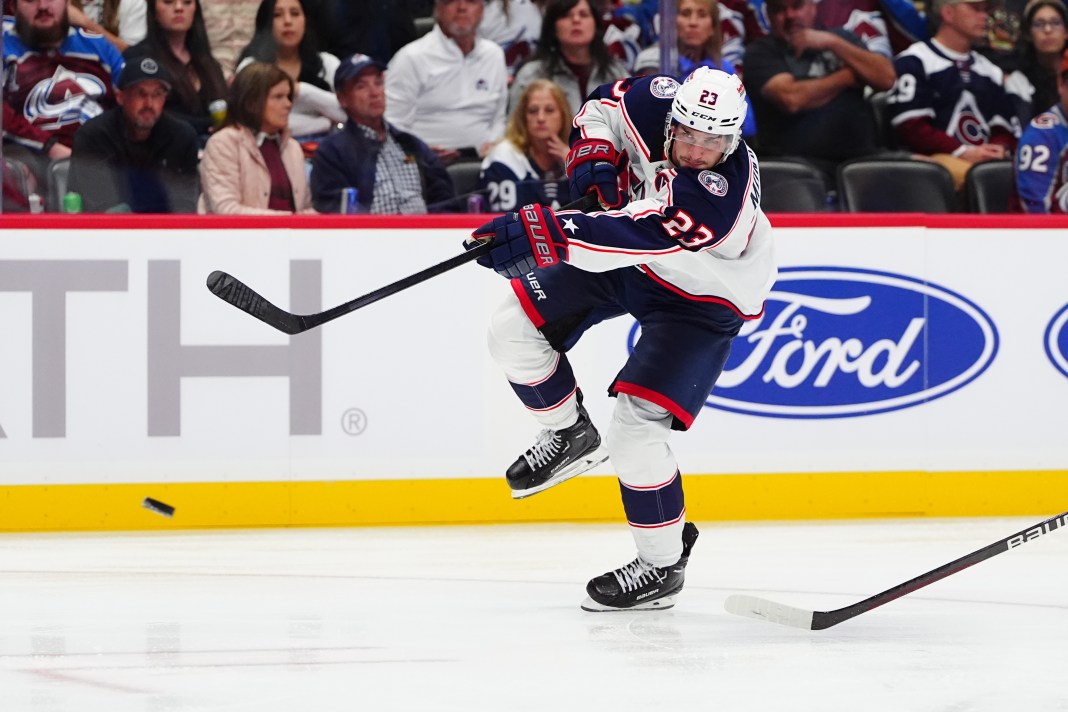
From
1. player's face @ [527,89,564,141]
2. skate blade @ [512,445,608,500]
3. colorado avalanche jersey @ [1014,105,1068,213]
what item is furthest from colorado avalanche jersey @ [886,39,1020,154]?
skate blade @ [512,445,608,500]

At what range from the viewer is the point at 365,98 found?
5434mm

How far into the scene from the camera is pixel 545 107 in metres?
5.50

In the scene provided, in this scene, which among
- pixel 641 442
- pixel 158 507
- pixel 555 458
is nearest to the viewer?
pixel 641 442

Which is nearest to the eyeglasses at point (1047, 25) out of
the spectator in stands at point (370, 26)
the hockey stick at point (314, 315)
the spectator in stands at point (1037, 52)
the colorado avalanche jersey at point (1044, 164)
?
the spectator in stands at point (1037, 52)

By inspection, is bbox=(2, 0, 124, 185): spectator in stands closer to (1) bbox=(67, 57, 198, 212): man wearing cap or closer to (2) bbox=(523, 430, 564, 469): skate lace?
(1) bbox=(67, 57, 198, 212): man wearing cap

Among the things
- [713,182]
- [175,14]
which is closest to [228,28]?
[175,14]

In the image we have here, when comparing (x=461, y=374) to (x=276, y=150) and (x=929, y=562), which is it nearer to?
(x=276, y=150)

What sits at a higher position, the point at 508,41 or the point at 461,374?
the point at 508,41

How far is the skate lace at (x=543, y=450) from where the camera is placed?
3951mm

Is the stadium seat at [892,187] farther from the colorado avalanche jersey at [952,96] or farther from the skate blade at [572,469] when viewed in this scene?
the skate blade at [572,469]

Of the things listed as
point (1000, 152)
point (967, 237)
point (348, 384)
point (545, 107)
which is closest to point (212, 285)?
point (348, 384)

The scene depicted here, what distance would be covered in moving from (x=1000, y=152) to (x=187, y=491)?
326cm

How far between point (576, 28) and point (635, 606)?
2.64m

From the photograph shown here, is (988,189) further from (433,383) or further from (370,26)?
(370,26)
